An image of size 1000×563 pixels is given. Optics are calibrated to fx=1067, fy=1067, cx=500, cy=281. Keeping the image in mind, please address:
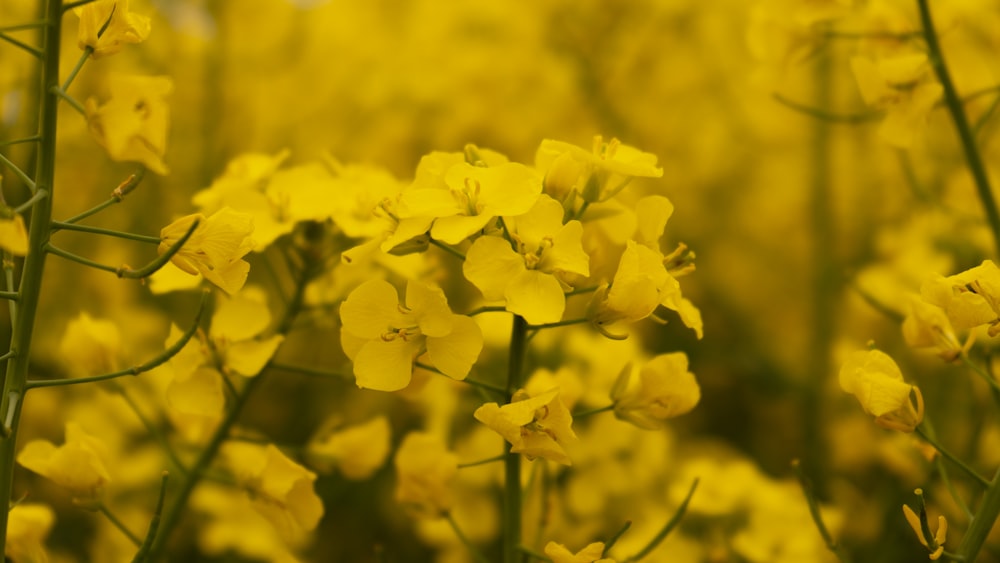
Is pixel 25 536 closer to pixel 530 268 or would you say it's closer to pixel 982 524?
pixel 530 268

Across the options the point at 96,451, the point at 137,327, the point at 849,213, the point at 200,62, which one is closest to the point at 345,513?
the point at 137,327

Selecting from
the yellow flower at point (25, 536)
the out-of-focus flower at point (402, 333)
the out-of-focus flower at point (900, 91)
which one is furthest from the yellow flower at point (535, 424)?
the out-of-focus flower at point (900, 91)

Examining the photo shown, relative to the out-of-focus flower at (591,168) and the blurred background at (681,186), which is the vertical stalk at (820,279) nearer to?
the blurred background at (681,186)

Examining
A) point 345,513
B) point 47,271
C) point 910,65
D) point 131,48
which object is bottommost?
point 345,513

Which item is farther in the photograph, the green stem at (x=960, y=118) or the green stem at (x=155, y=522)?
the green stem at (x=960, y=118)

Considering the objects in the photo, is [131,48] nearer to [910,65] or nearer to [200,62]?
[200,62]

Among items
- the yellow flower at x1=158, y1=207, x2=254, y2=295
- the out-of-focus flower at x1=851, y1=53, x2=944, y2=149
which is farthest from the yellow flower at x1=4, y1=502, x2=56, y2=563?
the out-of-focus flower at x1=851, y1=53, x2=944, y2=149
